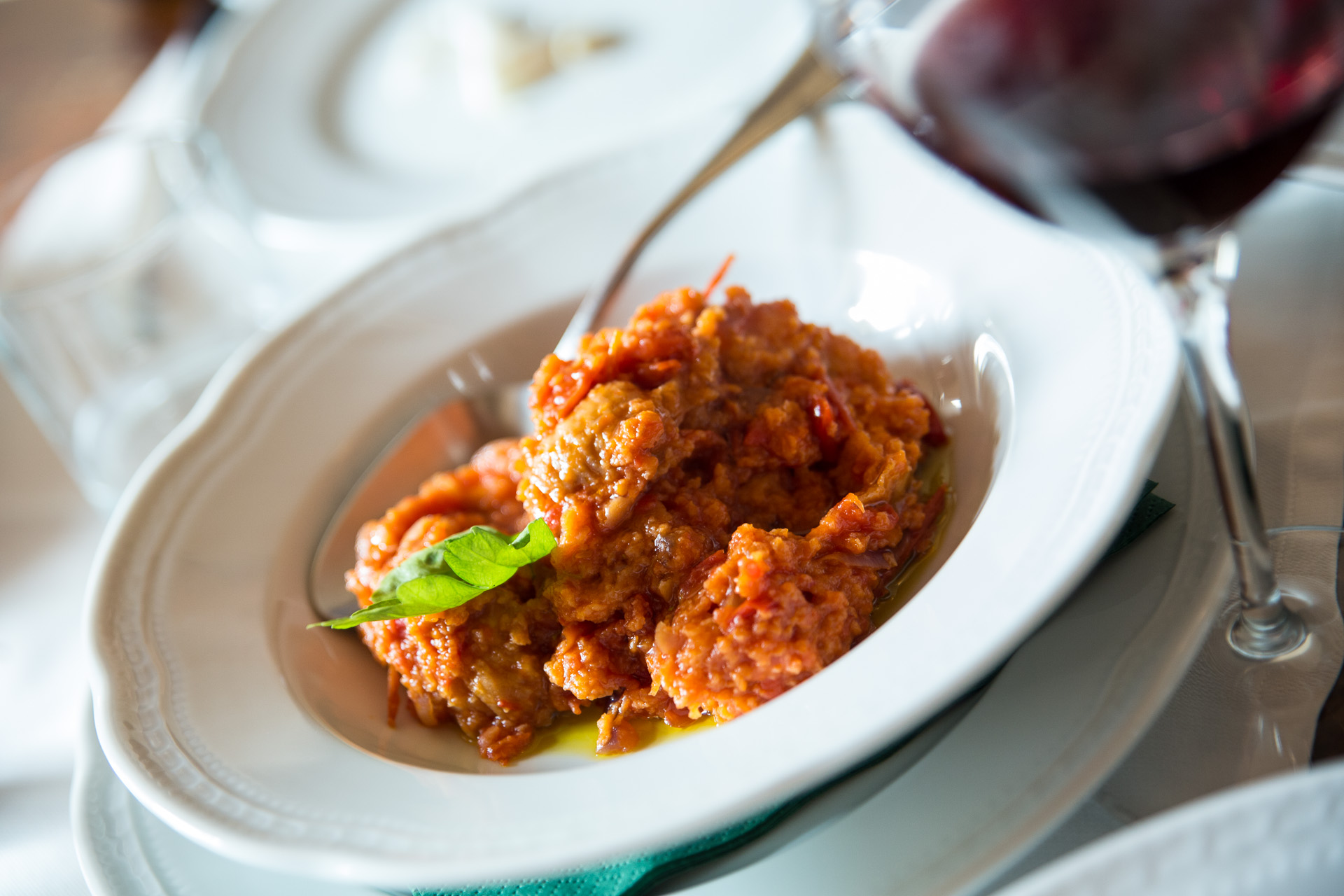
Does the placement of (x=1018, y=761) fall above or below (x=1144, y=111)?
below

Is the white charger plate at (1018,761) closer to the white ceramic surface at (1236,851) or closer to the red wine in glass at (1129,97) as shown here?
the white ceramic surface at (1236,851)

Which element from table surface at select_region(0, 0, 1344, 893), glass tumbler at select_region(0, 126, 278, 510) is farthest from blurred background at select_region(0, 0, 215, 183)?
glass tumbler at select_region(0, 126, 278, 510)

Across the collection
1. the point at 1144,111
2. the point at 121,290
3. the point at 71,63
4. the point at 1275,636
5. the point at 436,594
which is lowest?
the point at 1275,636

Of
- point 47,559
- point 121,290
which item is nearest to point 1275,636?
point 47,559

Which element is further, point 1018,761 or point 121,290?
point 121,290

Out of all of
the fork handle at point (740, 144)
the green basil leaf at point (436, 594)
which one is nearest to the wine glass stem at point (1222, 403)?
the green basil leaf at point (436, 594)

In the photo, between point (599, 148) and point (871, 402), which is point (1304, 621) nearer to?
point (871, 402)

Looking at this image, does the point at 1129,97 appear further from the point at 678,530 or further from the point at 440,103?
the point at 440,103
